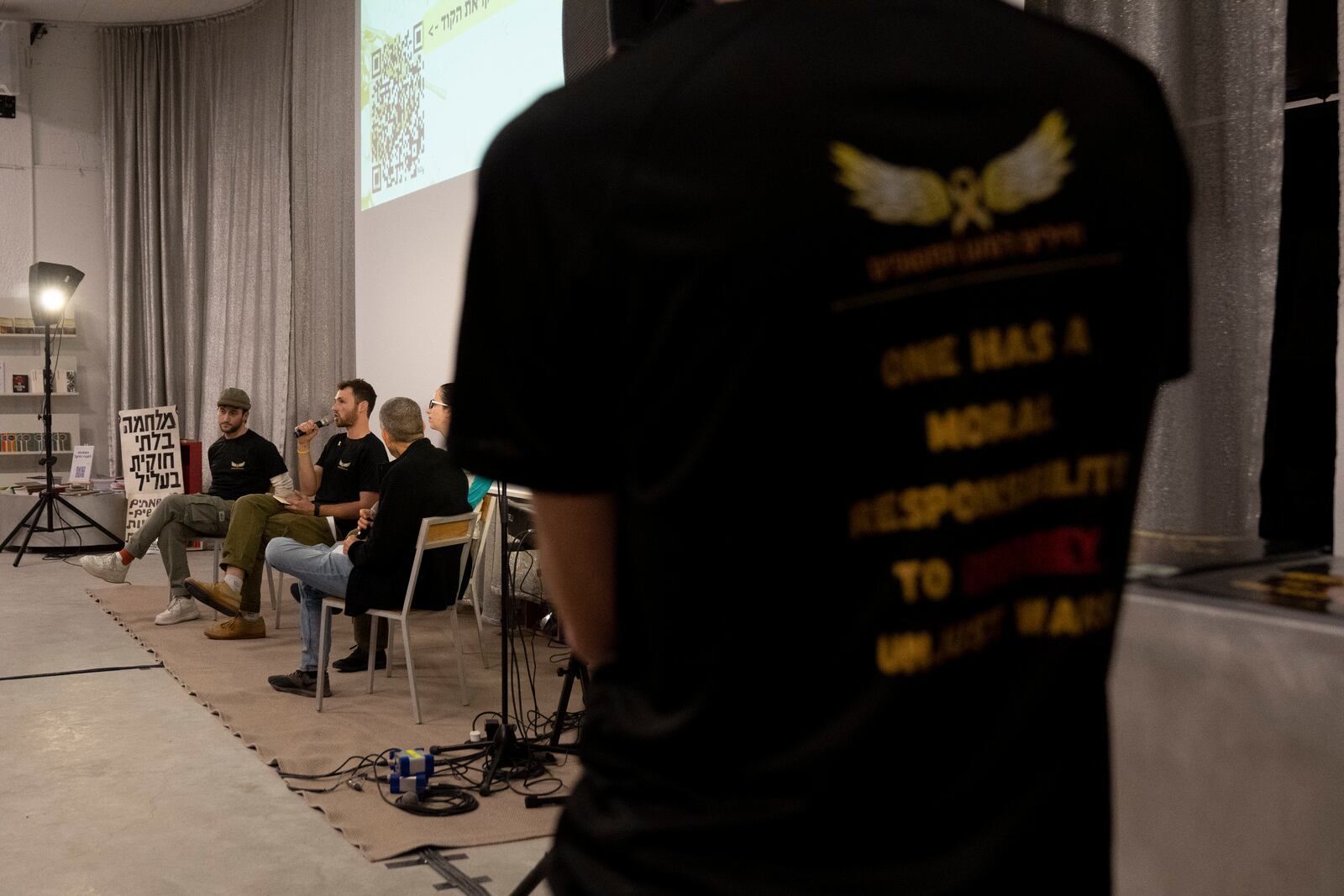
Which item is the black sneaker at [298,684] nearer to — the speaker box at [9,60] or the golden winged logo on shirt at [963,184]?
the golden winged logo on shirt at [963,184]

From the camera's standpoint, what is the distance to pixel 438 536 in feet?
13.7

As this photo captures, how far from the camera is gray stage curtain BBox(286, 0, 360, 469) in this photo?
7.77 m

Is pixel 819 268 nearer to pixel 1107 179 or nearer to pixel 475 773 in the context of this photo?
pixel 1107 179

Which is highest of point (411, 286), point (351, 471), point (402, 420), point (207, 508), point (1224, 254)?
point (411, 286)

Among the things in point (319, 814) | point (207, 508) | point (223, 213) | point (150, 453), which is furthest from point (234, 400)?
point (319, 814)

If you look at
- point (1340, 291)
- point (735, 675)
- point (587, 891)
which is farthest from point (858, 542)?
point (1340, 291)

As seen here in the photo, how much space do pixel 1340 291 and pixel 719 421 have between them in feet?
6.64

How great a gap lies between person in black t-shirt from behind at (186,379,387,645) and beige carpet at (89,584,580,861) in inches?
6.9

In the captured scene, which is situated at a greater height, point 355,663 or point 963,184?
point 963,184

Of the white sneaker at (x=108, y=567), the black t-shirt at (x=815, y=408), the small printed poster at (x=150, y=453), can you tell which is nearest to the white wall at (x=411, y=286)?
the small printed poster at (x=150, y=453)

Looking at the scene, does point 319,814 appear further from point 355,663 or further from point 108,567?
point 108,567

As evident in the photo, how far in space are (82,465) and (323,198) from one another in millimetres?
2615

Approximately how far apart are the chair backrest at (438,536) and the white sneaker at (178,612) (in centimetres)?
224

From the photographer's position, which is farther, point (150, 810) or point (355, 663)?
point (355, 663)
